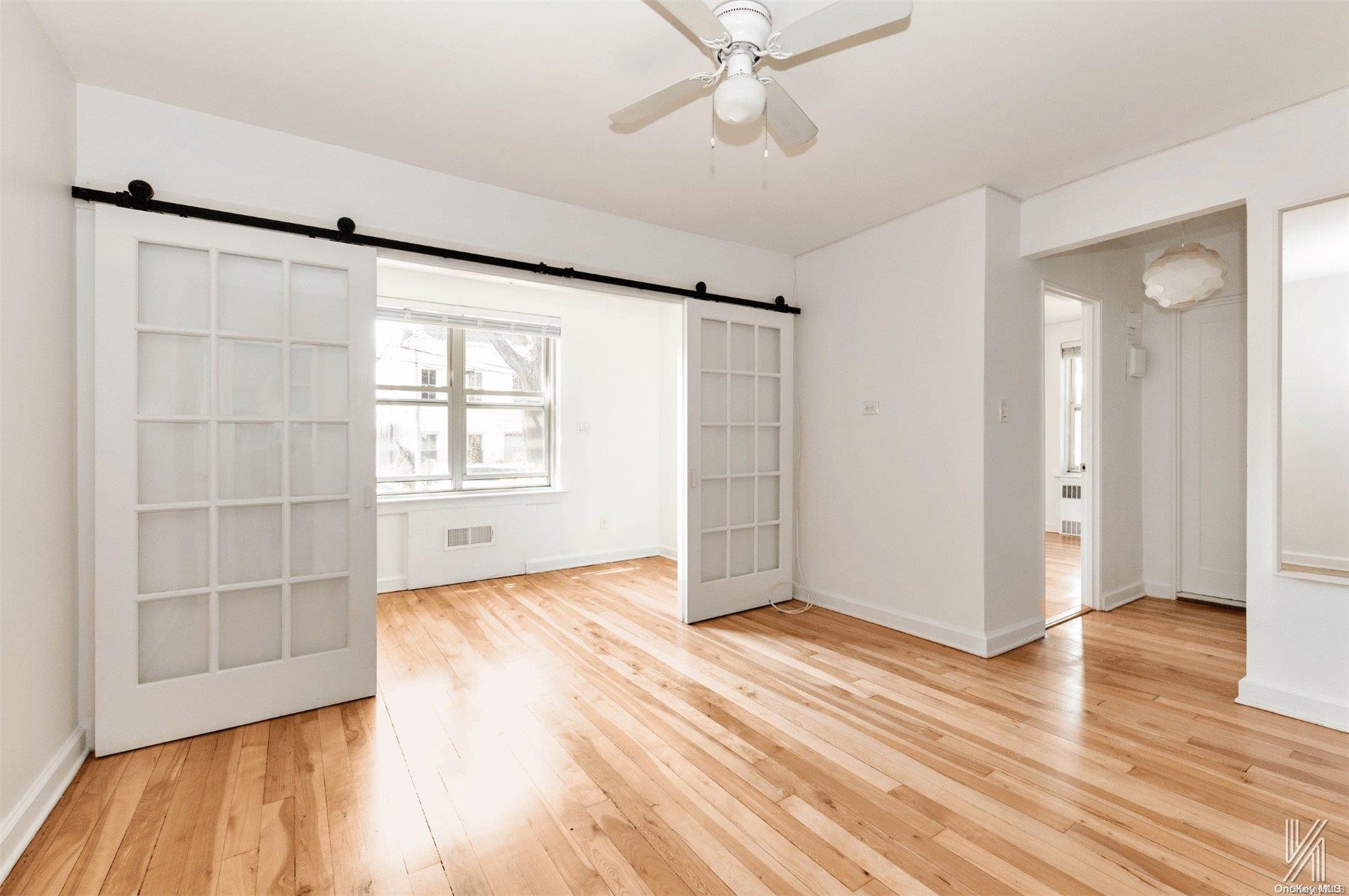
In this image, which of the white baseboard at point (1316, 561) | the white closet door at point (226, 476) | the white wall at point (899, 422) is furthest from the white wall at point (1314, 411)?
the white closet door at point (226, 476)

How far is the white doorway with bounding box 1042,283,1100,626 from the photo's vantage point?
412 centimetres

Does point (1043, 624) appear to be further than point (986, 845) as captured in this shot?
Yes

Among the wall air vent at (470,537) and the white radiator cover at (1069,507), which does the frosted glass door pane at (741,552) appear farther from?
the white radiator cover at (1069,507)

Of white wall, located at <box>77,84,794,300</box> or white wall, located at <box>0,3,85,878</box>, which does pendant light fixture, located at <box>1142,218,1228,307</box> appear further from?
white wall, located at <box>0,3,85,878</box>

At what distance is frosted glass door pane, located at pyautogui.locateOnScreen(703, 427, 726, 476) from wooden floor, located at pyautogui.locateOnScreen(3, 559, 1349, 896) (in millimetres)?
1246

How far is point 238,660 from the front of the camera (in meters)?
2.49

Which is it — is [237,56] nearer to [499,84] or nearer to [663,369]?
[499,84]

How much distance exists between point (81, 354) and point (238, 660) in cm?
137

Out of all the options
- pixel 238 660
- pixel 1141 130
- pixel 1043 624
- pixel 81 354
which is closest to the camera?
pixel 81 354

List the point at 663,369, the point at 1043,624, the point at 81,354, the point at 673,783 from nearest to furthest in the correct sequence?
1. the point at 673,783
2. the point at 81,354
3. the point at 1043,624
4. the point at 663,369

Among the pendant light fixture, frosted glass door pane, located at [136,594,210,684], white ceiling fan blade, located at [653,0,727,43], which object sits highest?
white ceiling fan blade, located at [653,0,727,43]

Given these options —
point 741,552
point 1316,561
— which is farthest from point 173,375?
point 1316,561

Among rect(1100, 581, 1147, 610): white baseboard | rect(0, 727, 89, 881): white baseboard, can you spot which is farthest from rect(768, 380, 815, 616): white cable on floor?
rect(0, 727, 89, 881): white baseboard

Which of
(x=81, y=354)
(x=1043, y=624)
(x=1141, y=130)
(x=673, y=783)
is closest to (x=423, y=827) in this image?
(x=673, y=783)
